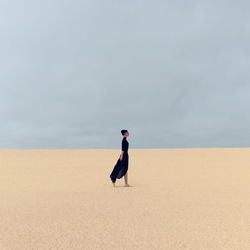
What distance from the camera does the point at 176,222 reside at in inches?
250

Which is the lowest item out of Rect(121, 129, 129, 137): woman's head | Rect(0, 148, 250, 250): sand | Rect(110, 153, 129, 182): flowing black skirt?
Rect(0, 148, 250, 250): sand

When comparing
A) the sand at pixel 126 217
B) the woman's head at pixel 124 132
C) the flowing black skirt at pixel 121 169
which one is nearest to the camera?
the sand at pixel 126 217

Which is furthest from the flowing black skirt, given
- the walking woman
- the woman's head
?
the woman's head

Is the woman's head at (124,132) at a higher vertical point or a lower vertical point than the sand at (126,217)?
higher

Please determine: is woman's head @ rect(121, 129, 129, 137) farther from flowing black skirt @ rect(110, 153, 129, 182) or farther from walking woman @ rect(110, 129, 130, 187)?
flowing black skirt @ rect(110, 153, 129, 182)

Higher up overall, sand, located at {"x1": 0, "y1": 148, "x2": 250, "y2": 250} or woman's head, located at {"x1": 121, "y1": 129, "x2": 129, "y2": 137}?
woman's head, located at {"x1": 121, "y1": 129, "x2": 129, "y2": 137}

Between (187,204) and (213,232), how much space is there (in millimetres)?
2555

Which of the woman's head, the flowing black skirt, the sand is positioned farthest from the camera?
the flowing black skirt

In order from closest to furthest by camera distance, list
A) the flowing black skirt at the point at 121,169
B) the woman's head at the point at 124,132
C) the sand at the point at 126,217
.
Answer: the sand at the point at 126,217 < the woman's head at the point at 124,132 < the flowing black skirt at the point at 121,169

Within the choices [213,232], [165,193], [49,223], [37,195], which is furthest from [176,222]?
[37,195]

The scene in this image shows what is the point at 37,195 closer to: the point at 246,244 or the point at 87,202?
the point at 87,202

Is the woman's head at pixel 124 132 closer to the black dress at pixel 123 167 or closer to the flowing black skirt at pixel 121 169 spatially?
the black dress at pixel 123 167

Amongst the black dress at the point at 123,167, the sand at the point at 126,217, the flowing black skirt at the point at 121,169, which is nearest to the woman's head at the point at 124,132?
the black dress at the point at 123,167

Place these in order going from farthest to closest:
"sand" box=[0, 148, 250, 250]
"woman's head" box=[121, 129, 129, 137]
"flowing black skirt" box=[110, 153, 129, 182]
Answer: "flowing black skirt" box=[110, 153, 129, 182]
"woman's head" box=[121, 129, 129, 137]
"sand" box=[0, 148, 250, 250]
